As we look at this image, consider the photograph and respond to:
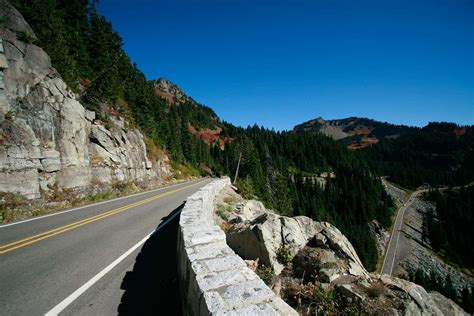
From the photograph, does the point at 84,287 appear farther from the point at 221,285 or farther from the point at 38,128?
the point at 38,128

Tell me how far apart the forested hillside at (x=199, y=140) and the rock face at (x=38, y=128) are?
6.92 feet

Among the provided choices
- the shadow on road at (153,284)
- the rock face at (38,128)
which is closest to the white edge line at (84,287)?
the shadow on road at (153,284)

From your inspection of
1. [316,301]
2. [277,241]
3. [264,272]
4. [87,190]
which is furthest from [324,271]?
[87,190]

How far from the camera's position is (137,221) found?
920cm

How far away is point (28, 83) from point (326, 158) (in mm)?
129102

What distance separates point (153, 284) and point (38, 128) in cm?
1452

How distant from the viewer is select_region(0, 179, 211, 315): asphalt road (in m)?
3.71

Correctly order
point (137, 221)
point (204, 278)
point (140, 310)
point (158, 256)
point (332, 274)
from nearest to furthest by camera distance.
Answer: point (204, 278) → point (140, 310) → point (332, 274) → point (158, 256) → point (137, 221)

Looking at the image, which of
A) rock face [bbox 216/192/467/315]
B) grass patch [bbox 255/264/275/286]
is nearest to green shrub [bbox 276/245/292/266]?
rock face [bbox 216/192/467/315]

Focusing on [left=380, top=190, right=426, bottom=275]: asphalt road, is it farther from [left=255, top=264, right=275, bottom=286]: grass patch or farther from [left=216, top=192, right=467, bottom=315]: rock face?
[left=255, top=264, right=275, bottom=286]: grass patch

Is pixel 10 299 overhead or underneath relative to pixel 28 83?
underneath

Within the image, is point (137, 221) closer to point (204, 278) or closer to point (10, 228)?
point (10, 228)

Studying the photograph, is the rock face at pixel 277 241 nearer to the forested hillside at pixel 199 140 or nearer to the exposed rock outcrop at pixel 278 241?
the exposed rock outcrop at pixel 278 241

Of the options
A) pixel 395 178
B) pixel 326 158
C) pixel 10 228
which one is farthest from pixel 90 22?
pixel 395 178
